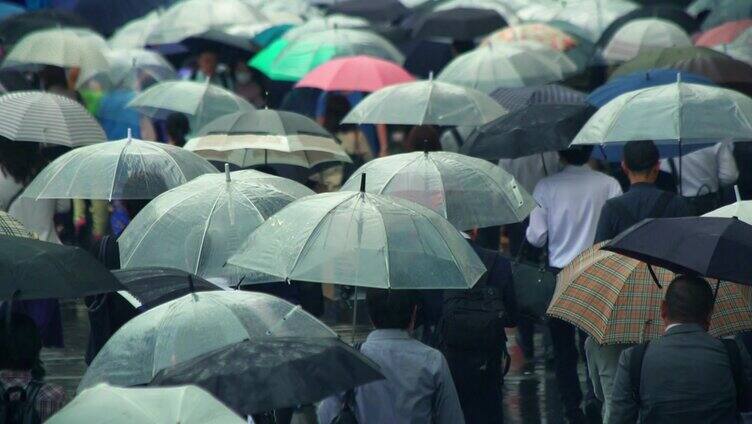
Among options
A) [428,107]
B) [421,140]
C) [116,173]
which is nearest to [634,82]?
[428,107]

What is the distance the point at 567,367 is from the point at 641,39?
732 cm

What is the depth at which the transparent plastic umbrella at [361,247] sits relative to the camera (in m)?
7.39

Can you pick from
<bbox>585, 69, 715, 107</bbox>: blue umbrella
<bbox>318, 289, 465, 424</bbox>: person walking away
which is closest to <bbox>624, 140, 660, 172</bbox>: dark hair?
<bbox>318, 289, 465, 424</bbox>: person walking away

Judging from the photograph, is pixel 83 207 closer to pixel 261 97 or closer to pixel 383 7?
pixel 261 97

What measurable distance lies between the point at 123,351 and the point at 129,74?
1023 cm

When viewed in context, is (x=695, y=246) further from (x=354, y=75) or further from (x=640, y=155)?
(x=354, y=75)

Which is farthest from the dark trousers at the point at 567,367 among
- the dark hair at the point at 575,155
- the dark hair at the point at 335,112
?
the dark hair at the point at 335,112

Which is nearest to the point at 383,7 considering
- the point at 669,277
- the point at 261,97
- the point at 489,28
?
the point at 489,28

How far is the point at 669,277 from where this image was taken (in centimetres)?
753

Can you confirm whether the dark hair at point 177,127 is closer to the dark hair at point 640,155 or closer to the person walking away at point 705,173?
the person walking away at point 705,173

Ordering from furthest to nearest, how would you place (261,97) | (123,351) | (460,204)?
(261,97) → (460,204) → (123,351)

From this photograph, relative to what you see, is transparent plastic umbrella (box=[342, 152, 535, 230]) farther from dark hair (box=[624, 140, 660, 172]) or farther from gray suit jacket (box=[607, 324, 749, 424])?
gray suit jacket (box=[607, 324, 749, 424])

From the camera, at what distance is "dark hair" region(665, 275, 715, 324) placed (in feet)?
21.7

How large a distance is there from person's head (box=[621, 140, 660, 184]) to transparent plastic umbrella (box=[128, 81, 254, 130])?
4610 mm
